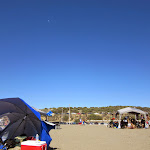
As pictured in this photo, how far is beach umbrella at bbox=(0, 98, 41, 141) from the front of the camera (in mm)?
9148

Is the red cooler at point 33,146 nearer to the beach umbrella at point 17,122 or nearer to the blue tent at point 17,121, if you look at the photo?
the blue tent at point 17,121

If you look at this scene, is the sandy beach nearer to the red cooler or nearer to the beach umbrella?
the beach umbrella

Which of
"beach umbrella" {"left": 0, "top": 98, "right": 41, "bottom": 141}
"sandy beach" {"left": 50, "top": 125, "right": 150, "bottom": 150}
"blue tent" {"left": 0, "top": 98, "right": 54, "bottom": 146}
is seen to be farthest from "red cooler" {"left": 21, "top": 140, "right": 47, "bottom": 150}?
"sandy beach" {"left": 50, "top": 125, "right": 150, "bottom": 150}

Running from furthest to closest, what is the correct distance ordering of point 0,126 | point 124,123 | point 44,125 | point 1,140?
point 124,123
point 0,126
point 1,140
point 44,125

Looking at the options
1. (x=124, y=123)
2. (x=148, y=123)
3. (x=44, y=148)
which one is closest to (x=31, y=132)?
(x=44, y=148)

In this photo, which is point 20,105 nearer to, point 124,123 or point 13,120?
point 13,120

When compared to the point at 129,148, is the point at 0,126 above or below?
above

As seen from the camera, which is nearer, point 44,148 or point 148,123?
point 44,148

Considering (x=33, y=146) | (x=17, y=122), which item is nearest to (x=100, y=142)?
(x=17, y=122)

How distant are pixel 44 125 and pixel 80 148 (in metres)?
2.30

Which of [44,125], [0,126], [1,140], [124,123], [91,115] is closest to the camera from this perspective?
[44,125]

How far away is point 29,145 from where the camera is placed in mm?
6211

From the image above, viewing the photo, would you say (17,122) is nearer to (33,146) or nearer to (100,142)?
(33,146)

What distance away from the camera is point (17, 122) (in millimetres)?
9867
